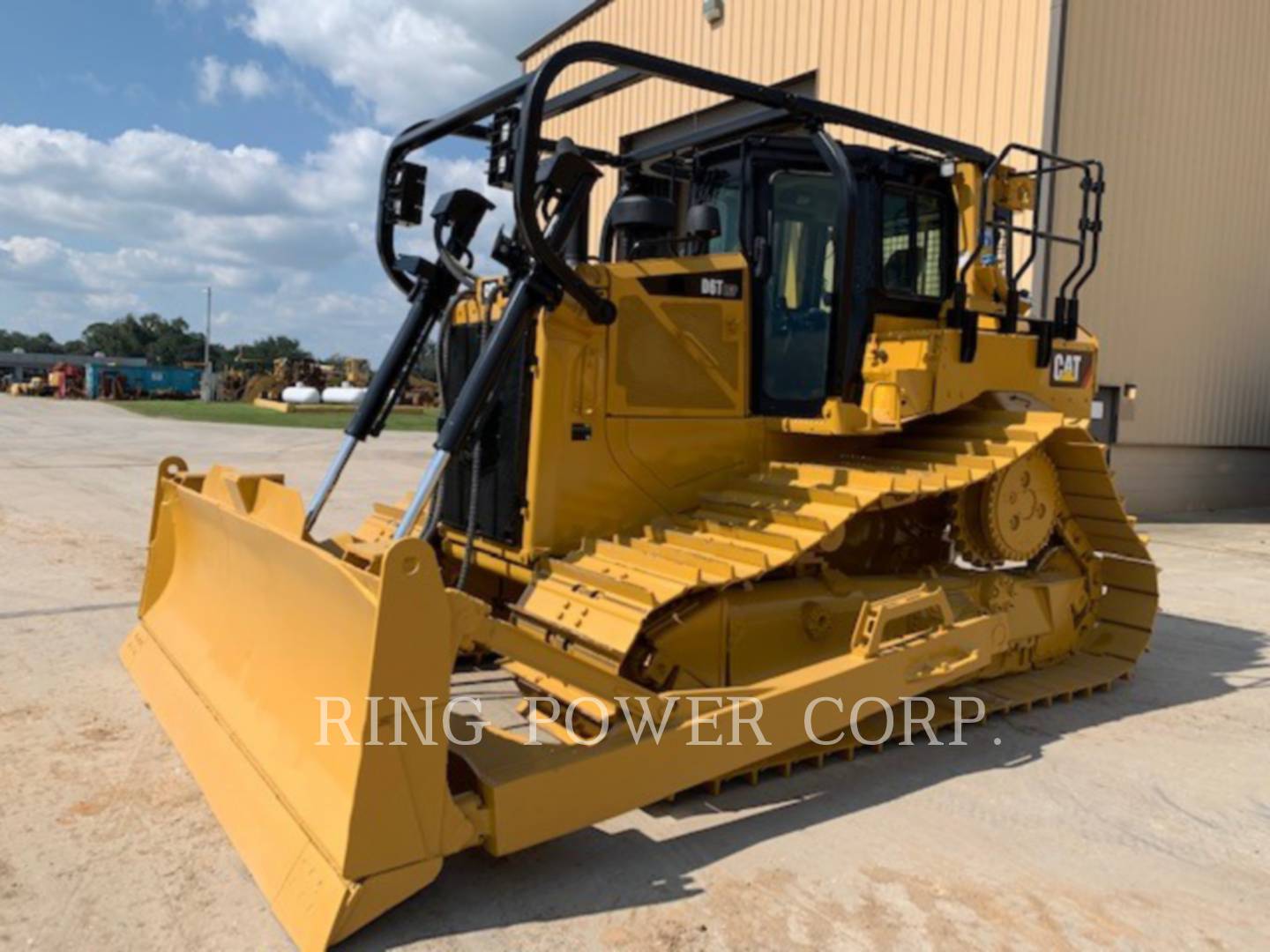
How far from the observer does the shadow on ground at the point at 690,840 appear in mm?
3158

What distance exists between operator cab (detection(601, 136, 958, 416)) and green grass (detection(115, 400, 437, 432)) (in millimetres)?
22274

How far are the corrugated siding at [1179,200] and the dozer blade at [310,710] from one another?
11.1m

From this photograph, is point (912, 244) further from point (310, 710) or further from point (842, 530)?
point (310, 710)

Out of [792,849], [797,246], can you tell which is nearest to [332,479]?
[797,246]

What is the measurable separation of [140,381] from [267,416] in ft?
67.9

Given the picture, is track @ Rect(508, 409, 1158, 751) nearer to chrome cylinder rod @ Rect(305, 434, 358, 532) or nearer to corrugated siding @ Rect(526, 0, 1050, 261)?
chrome cylinder rod @ Rect(305, 434, 358, 532)

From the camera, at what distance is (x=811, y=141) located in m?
4.82

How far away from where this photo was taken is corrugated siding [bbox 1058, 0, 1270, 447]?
12.3 meters

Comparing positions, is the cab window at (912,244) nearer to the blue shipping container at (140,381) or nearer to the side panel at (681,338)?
the side panel at (681,338)

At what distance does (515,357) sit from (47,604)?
14.4 ft

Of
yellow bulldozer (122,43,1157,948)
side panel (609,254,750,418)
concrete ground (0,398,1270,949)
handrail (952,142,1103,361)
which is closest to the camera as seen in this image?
concrete ground (0,398,1270,949)

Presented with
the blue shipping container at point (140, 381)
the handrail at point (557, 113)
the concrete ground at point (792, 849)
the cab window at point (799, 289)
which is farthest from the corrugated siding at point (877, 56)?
the blue shipping container at point (140, 381)

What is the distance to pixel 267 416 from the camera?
31703 millimetres

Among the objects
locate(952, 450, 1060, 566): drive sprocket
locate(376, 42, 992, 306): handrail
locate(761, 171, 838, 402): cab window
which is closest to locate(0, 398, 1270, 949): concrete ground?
locate(952, 450, 1060, 566): drive sprocket
